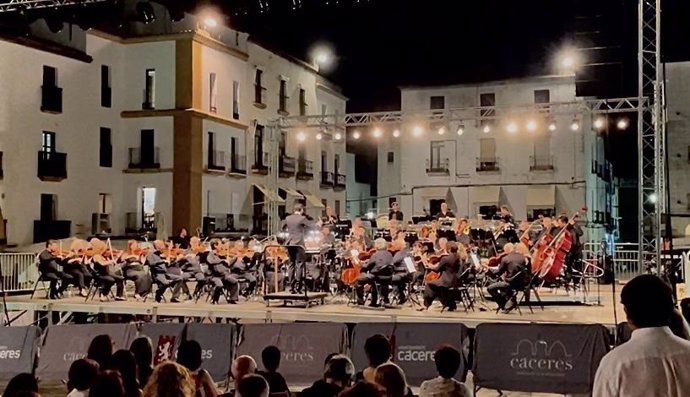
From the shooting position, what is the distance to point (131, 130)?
33.6 metres

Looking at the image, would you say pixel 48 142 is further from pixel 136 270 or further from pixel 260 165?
pixel 136 270

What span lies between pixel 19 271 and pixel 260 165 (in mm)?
17114

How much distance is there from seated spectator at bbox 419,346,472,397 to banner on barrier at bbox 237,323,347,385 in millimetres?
4360

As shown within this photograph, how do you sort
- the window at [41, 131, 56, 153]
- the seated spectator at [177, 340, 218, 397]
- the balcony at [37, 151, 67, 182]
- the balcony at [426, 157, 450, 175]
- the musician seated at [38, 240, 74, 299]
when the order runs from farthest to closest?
the balcony at [426, 157, 450, 175]
the window at [41, 131, 56, 153]
the balcony at [37, 151, 67, 182]
the musician seated at [38, 240, 74, 299]
the seated spectator at [177, 340, 218, 397]

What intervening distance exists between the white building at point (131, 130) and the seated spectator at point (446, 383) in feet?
79.8

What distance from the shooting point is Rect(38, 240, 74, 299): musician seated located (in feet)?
56.8

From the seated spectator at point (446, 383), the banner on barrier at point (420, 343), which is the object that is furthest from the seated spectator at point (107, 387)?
the banner on barrier at point (420, 343)

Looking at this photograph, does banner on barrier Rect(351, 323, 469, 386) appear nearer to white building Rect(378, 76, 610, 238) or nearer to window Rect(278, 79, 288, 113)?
white building Rect(378, 76, 610, 238)

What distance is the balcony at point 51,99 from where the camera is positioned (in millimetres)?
29016

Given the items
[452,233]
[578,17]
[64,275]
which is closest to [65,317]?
[64,275]

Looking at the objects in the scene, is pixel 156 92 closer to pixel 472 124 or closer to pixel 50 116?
pixel 50 116

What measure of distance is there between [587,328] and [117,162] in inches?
1054

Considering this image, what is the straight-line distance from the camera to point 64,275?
692 inches

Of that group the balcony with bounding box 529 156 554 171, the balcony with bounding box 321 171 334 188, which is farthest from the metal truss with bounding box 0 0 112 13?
the balcony with bounding box 321 171 334 188
